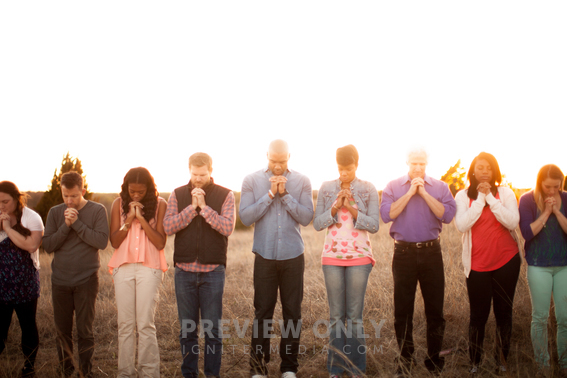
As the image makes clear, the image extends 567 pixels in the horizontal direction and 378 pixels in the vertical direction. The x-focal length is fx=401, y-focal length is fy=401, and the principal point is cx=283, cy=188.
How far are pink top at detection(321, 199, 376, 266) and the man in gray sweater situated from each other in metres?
2.32

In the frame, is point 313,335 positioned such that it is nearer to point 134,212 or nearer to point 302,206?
point 302,206

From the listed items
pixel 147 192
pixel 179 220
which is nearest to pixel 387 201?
pixel 179 220

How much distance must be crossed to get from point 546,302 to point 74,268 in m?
4.80

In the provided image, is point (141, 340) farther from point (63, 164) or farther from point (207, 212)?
point (63, 164)

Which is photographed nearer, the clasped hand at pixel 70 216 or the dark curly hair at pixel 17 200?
the clasped hand at pixel 70 216

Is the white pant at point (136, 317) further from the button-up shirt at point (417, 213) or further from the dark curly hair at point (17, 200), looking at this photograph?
the button-up shirt at point (417, 213)

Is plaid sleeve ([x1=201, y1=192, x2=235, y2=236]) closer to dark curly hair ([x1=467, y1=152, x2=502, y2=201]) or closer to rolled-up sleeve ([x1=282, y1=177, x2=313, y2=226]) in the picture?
rolled-up sleeve ([x1=282, y1=177, x2=313, y2=226])

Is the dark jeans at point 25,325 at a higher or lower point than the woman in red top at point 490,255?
lower

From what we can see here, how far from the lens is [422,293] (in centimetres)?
409

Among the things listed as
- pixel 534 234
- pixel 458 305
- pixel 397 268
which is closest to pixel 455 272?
pixel 458 305

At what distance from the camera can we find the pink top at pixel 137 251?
155 inches

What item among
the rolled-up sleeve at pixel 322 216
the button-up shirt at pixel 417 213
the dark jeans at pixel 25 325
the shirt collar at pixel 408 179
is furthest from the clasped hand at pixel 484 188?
the dark jeans at pixel 25 325

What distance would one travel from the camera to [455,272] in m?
6.71

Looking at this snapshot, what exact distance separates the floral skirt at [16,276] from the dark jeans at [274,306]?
2.47 metres
